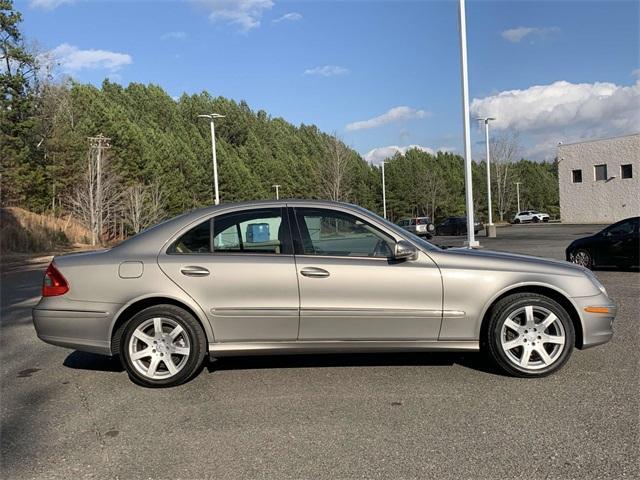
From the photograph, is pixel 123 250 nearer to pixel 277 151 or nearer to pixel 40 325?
pixel 40 325

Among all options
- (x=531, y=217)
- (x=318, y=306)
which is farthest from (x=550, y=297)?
(x=531, y=217)

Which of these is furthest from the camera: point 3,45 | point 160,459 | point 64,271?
point 3,45

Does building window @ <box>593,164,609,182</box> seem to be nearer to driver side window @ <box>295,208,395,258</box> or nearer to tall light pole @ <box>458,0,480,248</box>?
tall light pole @ <box>458,0,480,248</box>

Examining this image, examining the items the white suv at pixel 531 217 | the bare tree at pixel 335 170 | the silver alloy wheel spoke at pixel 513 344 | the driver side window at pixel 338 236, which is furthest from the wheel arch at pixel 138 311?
the white suv at pixel 531 217

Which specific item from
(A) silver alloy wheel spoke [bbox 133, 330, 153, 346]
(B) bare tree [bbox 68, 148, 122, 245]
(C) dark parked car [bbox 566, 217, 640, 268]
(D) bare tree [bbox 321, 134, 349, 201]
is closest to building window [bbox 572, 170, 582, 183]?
(D) bare tree [bbox 321, 134, 349, 201]

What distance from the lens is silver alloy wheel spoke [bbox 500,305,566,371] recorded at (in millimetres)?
4586

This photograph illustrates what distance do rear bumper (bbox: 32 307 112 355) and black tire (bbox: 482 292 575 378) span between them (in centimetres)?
326

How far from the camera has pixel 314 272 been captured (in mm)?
4570

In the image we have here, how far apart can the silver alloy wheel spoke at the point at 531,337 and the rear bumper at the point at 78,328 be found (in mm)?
3377

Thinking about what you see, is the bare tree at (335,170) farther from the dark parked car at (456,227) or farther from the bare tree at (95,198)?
the bare tree at (95,198)

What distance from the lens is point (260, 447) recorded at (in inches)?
136

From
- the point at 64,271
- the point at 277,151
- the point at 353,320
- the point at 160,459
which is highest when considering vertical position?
the point at 277,151


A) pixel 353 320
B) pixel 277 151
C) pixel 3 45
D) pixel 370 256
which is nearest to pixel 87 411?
pixel 353 320

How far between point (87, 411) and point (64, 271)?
4.12ft
